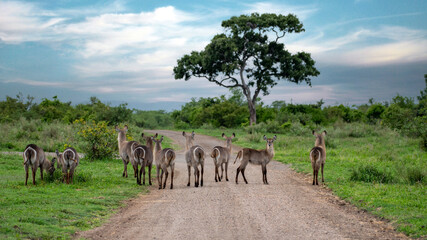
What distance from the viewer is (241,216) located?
8102 mm

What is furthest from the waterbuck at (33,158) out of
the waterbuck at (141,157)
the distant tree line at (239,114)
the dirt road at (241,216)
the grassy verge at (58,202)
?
the distant tree line at (239,114)

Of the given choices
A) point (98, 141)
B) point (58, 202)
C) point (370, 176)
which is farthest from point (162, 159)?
point (98, 141)

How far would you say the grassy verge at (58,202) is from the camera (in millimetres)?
6988

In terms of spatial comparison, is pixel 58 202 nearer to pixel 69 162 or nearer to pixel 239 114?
pixel 69 162

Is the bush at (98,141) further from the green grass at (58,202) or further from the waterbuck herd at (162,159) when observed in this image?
the waterbuck herd at (162,159)

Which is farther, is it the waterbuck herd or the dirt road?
the waterbuck herd

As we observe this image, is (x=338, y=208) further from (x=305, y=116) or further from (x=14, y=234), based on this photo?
(x=305, y=116)

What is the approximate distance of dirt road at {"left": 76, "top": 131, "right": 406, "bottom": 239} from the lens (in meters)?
6.91

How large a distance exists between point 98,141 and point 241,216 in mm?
12449

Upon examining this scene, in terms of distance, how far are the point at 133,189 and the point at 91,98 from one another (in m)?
52.5

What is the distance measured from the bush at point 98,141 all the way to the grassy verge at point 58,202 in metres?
3.98

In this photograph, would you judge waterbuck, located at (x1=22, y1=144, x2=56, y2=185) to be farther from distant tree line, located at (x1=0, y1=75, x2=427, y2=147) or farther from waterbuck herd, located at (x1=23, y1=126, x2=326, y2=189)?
distant tree line, located at (x1=0, y1=75, x2=427, y2=147)

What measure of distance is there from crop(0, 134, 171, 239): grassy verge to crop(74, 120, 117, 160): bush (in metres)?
3.98

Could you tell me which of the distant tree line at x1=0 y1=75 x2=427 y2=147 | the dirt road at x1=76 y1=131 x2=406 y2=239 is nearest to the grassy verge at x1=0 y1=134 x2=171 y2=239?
the dirt road at x1=76 y1=131 x2=406 y2=239
